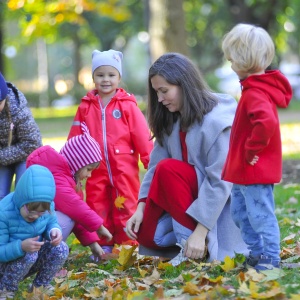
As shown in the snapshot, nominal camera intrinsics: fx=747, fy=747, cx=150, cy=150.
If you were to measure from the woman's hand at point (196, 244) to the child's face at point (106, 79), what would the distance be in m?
1.75

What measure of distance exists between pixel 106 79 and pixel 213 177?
1.61 meters

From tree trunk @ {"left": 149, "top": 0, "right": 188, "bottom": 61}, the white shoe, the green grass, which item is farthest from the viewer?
tree trunk @ {"left": 149, "top": 0, "right": 188, "bottom": 61}

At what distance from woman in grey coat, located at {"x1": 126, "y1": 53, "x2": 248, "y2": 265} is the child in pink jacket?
0.97 ft

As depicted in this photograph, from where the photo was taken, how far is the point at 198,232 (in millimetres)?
4816

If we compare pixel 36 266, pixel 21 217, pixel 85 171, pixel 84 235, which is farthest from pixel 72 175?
pixel 21 217

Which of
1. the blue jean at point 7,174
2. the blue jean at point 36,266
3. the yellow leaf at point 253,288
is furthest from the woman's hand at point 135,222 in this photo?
the yellow leaf at point 253,288

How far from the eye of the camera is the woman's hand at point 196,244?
4766 mm

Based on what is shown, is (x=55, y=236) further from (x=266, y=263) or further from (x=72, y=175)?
(x=266, y=263)

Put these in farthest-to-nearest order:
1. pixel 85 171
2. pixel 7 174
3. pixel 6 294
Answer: pixel 7 174, pixel 85 171, pixel 6 294

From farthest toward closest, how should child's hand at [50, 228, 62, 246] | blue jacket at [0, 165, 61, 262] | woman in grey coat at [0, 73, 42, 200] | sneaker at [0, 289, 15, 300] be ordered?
1. woman in grey coat at [0, 73, 42, 200]
2. sneaker at [0, 289, 15, 300]
3. child's hand at [50, 228, 62, 246]
4. blue jacket at [0, 165, 61, 262]

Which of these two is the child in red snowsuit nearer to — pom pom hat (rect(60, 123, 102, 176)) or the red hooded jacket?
pom pom hat (rect(60, 123, 102, 176))

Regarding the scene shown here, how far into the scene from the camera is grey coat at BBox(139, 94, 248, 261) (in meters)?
4.84

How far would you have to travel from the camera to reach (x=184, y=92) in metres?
4.92

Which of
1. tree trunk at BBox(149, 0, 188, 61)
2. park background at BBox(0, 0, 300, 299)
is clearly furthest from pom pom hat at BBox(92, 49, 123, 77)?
tree trunk at BBox(149, 0, 188, 61)
